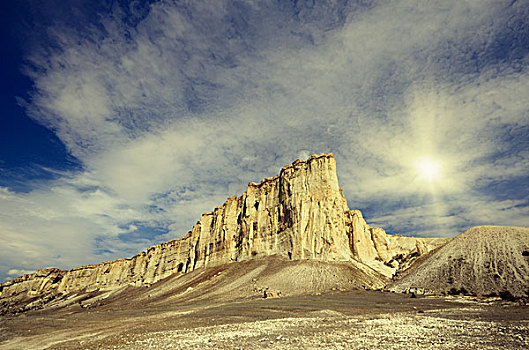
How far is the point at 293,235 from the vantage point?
204 feet

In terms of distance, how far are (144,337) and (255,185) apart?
64946mm

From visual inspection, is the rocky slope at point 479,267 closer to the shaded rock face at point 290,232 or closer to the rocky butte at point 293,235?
the rocky butte at point 293,235

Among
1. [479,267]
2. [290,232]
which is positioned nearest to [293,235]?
[290,232]

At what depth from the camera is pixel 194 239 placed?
306 ft

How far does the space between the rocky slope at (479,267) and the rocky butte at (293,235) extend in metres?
3.28

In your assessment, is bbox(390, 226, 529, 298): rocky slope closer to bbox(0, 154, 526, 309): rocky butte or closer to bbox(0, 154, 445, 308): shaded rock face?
bbox(0, 154, 526, 309): rocky butte

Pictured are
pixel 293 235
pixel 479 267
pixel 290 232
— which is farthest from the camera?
pixel 290 232

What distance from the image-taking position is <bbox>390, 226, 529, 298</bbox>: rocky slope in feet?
111

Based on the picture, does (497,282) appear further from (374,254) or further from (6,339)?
(6,339)

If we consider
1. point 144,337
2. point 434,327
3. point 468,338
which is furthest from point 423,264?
point 144,337

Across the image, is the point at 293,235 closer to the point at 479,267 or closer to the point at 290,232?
the point at 290,232

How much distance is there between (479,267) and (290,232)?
33.6 m

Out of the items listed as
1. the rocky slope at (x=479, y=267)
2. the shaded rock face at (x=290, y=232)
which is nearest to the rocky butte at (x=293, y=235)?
the shaded rock face at (x=290, y=232)

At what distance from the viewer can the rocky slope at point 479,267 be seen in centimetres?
3372
